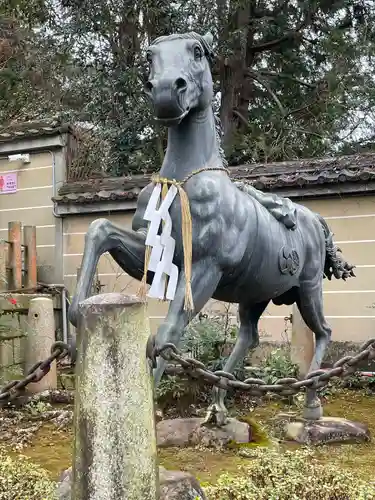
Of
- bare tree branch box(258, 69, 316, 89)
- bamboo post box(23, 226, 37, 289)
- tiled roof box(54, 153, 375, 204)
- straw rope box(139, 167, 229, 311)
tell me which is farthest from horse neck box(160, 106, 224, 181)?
bare tree branch box(258, 69, 316, 89)

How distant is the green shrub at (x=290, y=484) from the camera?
2113 mm

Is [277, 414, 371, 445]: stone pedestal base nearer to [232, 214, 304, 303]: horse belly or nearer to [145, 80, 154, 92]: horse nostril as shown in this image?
[232, 214, 304, 303]: horse belly

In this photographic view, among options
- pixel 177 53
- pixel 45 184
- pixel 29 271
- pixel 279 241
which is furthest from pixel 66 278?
pixel 177 53

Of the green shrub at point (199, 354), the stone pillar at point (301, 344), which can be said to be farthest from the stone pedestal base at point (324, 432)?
the stone pillar at point (301, 344)

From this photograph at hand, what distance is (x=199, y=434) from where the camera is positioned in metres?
3.52

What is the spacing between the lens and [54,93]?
983cm

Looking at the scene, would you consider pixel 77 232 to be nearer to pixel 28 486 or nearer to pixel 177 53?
pixel 177 53

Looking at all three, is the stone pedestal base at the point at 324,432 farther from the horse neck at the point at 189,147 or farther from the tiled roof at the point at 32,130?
the tiled roof at the point at 32,130

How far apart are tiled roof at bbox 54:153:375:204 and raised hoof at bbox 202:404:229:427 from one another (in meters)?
3.06

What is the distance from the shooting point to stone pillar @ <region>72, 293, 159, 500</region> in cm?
164

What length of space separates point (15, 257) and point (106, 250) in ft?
14.3

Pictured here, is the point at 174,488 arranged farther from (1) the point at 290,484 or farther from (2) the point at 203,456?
(2) the point at 203,456

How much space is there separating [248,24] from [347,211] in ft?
16.0

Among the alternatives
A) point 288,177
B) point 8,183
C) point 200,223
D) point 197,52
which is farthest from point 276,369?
point 8,183
